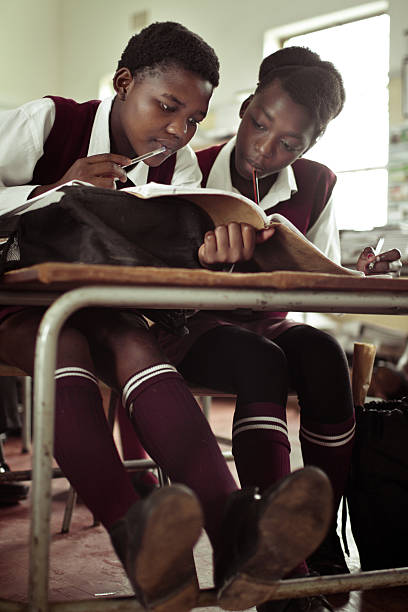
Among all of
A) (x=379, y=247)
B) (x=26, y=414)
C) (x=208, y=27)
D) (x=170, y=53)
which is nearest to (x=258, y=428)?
(x=379, y=247)

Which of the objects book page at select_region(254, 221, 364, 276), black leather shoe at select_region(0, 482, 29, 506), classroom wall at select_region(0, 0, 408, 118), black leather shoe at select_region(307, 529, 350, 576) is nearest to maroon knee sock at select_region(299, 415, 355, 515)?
black leather shoe at select_region(307, 529, 350, 576)

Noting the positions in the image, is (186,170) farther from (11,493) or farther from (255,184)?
(11,493)

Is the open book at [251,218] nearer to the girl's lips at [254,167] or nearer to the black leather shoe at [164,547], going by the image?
the black leather shoe at [164,547]

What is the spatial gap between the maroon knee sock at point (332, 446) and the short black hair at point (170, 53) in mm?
715

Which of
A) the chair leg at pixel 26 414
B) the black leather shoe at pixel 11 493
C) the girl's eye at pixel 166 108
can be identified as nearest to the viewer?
the girl's eye at pixel 166 108

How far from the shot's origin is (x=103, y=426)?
841mm

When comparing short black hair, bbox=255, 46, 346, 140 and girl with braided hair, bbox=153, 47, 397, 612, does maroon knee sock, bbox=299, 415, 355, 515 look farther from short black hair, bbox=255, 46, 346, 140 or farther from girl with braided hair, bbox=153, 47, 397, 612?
short black hair, bbox=255, 46, 346, 140

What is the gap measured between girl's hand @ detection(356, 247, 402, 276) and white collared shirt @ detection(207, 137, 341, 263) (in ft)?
1.11

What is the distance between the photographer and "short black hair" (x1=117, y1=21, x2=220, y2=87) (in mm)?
1263

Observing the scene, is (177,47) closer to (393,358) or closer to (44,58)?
(393,358)

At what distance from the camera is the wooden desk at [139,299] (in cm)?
72

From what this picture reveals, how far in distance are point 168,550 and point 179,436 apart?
0.62ft

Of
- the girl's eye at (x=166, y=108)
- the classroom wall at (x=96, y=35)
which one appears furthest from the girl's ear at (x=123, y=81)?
the classroom wall at (x=96, y=35)

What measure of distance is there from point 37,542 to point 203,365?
469mm
